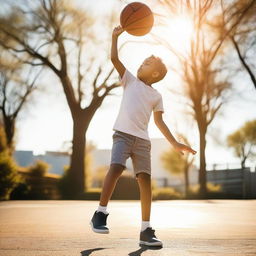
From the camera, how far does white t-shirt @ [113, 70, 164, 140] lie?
13.8 ft

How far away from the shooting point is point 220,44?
21.2 m

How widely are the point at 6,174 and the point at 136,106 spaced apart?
38.2ft

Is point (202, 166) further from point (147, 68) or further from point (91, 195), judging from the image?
point (147, 68)

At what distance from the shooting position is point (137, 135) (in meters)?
4.20

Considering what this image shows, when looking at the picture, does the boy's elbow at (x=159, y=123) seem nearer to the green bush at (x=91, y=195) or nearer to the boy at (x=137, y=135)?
the boy at (x=137, y=135)

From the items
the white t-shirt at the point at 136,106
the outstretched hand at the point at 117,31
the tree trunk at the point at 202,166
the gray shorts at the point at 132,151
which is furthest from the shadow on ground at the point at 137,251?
the tree trunk at the point at 202,166

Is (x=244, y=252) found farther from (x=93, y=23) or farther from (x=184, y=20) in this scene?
(x=93, y=23)

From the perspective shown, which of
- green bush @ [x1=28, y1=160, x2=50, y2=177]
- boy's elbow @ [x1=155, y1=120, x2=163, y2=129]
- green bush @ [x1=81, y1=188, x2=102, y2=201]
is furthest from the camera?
green bush @ [x1=28, y1=160, x2=50, y2=177]

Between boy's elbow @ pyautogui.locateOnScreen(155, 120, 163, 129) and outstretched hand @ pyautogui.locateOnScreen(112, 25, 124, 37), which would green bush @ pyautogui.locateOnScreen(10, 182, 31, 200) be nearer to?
boy's elbow @ pyautogui.locateOnScreen(155, 120, 163, 129)

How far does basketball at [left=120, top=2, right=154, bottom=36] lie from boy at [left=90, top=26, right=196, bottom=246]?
43cm

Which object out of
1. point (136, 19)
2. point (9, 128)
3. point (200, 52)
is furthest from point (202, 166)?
point (136, 19)

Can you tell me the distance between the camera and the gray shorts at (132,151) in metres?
4.14

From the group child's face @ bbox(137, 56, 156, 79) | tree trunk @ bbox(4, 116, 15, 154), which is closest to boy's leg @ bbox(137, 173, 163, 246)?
child's face @ bbox(137, 56, 156, 79)

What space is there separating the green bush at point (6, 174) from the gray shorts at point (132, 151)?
1136 centimetres
